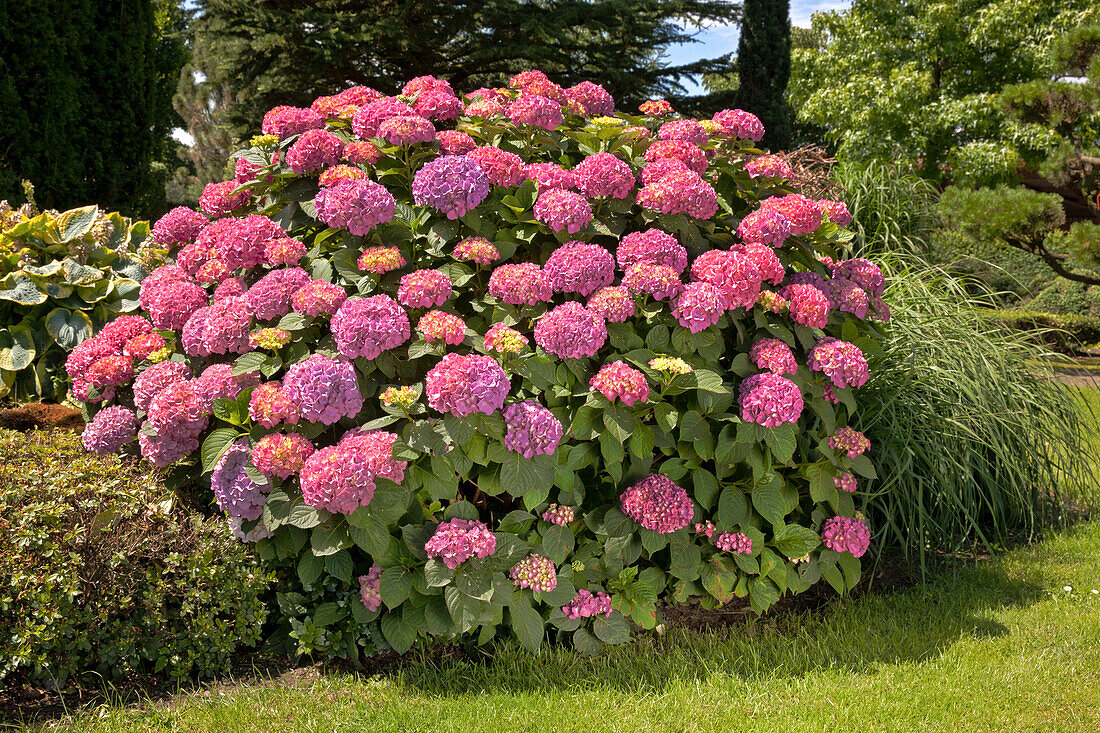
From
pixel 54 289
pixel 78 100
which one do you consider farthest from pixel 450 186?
pixel 78 100

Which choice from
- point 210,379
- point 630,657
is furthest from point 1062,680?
point 210,379

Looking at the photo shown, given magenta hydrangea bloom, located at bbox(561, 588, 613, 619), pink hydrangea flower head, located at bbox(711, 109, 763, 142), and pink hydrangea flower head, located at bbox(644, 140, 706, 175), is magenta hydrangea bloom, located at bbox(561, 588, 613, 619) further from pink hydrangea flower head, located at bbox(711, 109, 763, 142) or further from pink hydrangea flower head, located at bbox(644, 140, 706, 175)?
pink hydrangea flower head, located at bbox(711, 109, 763, 142)

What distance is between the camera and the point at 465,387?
2.69 metres

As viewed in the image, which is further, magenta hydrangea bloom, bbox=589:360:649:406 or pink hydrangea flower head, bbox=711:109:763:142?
pink hydrangea flower head, bbox=711:109:763:142

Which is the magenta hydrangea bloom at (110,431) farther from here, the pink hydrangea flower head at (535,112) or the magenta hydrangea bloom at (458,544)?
the pink hydrangea flower head at (535,112)

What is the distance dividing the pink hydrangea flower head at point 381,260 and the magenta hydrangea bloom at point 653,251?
3.02ft

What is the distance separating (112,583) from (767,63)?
16508 millimetres

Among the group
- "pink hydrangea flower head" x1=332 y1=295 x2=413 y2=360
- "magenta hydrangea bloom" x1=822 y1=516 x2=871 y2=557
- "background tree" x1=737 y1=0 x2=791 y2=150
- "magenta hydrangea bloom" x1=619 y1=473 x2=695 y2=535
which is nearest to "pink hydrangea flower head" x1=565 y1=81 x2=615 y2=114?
"pink hydrangea flower head" x1=332 y1=295 x2=413 y2=360

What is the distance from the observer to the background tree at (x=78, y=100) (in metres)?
7.77

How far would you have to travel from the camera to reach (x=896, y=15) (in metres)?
19.0

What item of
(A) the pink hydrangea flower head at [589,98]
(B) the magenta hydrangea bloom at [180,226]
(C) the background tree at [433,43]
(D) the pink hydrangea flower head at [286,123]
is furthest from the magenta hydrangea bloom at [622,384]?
(C) the background tree at [433,43]

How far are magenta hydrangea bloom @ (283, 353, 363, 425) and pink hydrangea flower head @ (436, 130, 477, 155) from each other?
1.21m

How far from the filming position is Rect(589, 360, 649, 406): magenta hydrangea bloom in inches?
114

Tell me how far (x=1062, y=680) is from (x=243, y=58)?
55.9 feet
